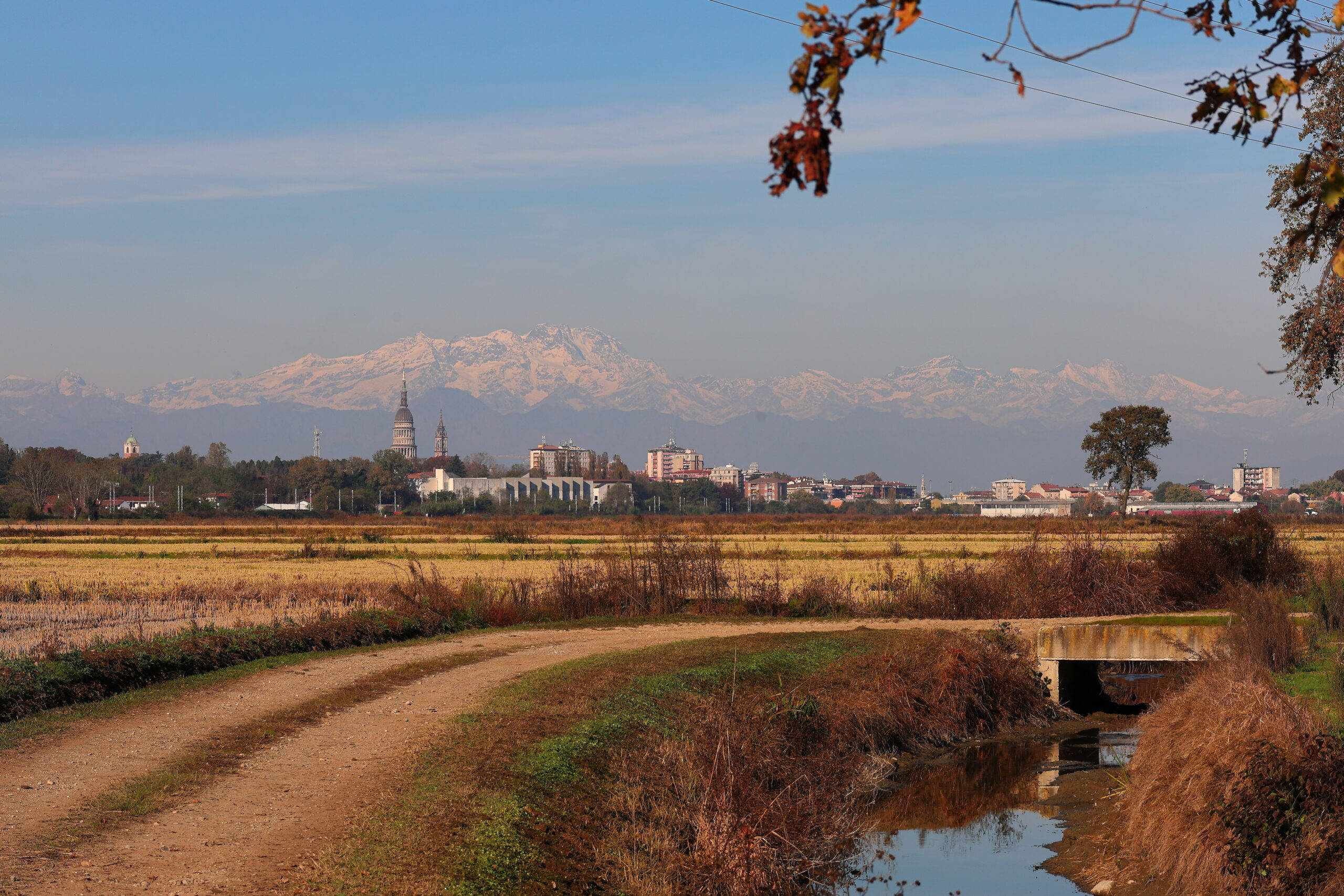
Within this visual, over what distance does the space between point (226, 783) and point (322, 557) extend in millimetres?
51906

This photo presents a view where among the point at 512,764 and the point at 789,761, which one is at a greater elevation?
the point at 512,764

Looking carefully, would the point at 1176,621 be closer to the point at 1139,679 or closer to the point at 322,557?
the point at 1139,679

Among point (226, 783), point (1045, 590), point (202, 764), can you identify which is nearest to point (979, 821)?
point (226, 783)

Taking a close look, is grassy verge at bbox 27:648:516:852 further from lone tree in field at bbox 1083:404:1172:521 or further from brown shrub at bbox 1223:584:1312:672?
lone tree in field at bbox 1083:404:1172:521

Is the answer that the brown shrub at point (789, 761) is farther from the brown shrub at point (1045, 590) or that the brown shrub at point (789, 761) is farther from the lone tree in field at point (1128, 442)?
the lone tree in field at point (1128, 442)

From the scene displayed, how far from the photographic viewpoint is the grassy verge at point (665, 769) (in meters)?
10.6

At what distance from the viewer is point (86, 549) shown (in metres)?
65.8

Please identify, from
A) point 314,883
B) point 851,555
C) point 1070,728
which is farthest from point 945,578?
point 851,555

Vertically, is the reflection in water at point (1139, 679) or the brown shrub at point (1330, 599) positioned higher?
the brown shrub at point (1330, 599)

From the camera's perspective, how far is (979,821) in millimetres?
16844

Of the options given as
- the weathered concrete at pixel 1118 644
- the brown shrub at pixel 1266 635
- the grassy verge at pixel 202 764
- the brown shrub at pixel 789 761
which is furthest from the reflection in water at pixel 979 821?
the grassy verge at pixel 202 764

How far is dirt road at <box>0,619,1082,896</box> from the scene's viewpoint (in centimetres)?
877

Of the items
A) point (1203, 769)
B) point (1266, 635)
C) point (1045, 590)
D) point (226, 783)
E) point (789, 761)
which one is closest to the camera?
point (226, 783)

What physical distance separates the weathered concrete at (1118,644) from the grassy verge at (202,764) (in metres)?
12.2
